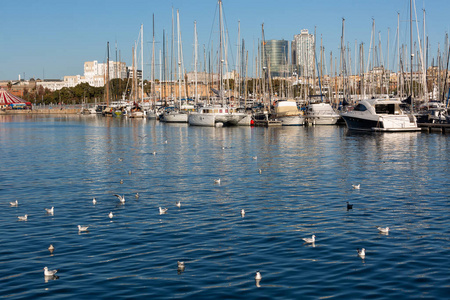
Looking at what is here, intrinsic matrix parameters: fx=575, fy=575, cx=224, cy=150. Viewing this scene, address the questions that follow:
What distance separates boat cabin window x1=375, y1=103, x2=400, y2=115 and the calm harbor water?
2500 centimetres

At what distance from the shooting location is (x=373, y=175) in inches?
1190

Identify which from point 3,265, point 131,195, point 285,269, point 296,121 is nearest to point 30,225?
point 3,265

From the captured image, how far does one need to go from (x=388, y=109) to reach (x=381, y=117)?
203cm

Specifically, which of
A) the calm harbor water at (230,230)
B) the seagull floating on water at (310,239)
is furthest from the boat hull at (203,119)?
the seagull floating on water at (310,239)

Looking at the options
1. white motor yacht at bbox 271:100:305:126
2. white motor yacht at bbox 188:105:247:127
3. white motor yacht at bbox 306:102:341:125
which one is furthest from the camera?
white motor yacht at bbox 188:105:247:127

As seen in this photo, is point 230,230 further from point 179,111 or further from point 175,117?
point 179,111

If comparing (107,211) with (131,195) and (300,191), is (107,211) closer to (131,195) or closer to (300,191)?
(131,195)

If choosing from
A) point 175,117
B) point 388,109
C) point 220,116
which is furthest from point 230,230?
point 175,117

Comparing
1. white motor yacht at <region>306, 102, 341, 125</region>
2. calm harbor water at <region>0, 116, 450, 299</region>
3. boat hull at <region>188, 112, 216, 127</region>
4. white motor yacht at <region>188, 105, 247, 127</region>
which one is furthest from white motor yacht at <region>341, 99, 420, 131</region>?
calm harbor water at <region>0, 116, 450, 299</region>

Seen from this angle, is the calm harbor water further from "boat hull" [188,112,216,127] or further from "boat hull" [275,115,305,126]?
"boat hull" [188,112,216,127]

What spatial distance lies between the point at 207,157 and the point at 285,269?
2660 centimetres

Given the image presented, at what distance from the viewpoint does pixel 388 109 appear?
201 ft

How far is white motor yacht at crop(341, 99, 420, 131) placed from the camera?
58938 millimetres

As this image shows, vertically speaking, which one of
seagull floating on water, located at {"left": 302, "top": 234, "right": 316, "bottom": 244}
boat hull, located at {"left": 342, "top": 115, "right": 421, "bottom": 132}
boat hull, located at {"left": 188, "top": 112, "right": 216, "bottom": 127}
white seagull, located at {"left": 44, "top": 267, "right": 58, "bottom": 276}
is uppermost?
boat hull, located at {"left": 188, "top": 112, "right": 216, "bottom": 127}
